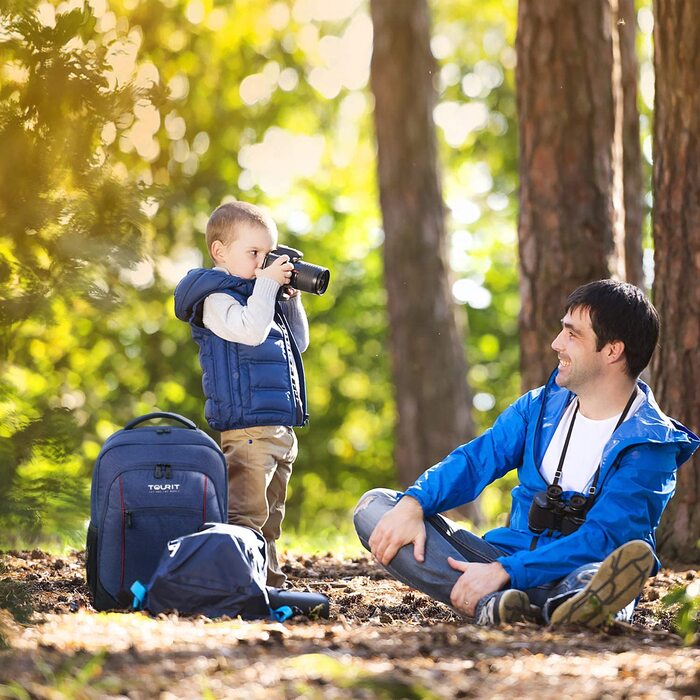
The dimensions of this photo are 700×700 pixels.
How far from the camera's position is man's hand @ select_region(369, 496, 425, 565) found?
4.00 metres

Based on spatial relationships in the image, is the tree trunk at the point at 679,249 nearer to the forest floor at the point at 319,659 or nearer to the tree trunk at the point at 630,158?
the forest floor at the point at 319,659

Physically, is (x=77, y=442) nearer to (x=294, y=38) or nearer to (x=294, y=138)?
(x=294, y=38)

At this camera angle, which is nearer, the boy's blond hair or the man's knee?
the man's knee

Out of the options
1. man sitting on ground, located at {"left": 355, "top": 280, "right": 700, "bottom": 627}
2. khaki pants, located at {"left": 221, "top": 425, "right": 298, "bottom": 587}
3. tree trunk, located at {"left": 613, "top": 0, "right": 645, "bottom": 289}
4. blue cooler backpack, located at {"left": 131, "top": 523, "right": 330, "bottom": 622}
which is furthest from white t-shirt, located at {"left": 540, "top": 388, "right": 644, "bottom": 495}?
tree trunk, located at {"left": 613, "top": 0, "right": 645, "bottom": 289}

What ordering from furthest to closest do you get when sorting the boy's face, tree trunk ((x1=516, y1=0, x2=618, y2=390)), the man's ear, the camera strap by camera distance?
tree trunk ((x1=516, y1=0, x2=618, y2=390)) < the boy's face < the man's ear < the camera strap

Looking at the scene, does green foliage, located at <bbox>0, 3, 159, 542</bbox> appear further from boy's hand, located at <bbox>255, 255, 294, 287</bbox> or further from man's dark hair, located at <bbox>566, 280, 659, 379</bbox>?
man's dark hair, located at <bbox>566, 280, 659, 379</bbox>

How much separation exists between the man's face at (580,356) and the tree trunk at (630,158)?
3.62 meters

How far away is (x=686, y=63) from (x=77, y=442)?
3.96 meters

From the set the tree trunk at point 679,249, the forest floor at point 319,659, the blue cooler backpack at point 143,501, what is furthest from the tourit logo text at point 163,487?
the tree trunk at point 679,249

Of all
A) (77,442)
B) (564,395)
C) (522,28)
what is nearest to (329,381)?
(522,28)

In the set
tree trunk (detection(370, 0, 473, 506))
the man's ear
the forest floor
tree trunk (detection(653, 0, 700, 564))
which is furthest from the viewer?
tree trunk (detection(370, 0, 473, 506))

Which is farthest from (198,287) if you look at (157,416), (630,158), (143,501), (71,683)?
(630,158)

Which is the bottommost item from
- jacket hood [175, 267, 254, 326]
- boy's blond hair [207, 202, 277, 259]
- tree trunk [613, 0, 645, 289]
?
jacket hood [175, 267, 254, 326]

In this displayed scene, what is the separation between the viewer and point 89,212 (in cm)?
281
